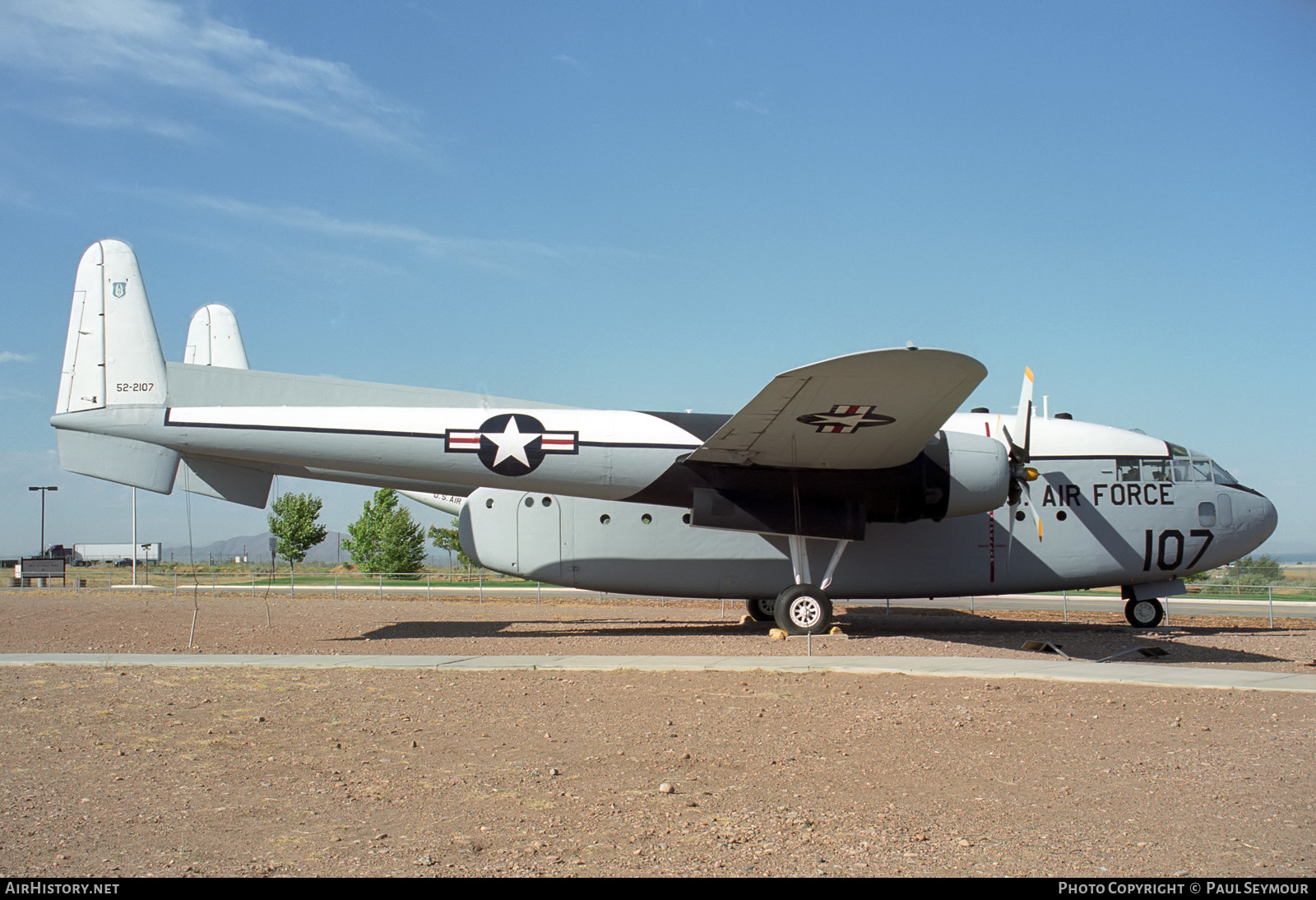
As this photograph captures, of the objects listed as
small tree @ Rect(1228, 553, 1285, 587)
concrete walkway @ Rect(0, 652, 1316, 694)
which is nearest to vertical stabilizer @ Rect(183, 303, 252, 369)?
concrete walkway @ Rect(0, 652, 1316, 694)

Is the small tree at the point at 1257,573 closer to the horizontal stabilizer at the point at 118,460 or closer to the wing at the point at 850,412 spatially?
the wing at the point at 850,412

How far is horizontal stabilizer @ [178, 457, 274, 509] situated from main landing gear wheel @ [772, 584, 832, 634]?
961cm

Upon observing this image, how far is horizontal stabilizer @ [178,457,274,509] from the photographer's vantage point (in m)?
16.1

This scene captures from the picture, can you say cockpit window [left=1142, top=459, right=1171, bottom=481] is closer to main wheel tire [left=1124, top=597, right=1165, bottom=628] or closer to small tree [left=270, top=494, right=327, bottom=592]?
main wheel tire [left=1124, top=597, right=1165, bottom=628]

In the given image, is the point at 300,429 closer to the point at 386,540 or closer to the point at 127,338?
the point at 127,338

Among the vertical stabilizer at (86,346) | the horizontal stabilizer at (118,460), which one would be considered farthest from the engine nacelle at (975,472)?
the vertical stabilizer at (86,346)

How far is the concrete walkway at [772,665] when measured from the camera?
1095 cm

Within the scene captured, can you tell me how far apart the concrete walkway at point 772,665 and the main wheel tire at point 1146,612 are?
7.02 meters

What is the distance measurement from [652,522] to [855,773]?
39.2 feet

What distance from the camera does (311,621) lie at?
21031mm

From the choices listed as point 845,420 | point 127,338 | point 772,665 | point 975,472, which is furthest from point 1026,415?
point 127,338

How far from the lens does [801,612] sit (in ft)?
52.9

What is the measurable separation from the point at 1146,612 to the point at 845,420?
942 centimetres
